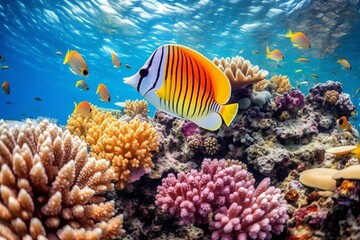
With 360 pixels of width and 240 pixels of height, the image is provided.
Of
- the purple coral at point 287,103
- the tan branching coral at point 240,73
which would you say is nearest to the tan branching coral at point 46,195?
the tan branching coral at point 240,73

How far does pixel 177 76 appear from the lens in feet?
5.53

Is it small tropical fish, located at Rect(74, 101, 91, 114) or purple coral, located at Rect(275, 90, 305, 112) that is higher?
small tropical fish, located at Rect(74, 101, 91, 114)

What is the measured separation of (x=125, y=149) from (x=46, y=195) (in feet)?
5.13

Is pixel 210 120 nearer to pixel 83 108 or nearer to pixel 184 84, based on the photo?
pixel 184 84

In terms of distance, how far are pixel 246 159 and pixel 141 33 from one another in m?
21.5

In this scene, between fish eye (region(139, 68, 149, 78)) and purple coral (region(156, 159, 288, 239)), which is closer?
fish eye (region(139, 68, 149, 78))

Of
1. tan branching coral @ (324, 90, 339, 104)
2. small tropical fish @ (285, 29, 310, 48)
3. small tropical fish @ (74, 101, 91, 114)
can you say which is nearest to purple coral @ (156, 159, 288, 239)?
small tropical fish @ (74, 101, 91, 114)

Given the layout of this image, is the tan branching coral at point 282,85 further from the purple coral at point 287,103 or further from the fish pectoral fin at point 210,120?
the fish pectoral fin at point 210,120

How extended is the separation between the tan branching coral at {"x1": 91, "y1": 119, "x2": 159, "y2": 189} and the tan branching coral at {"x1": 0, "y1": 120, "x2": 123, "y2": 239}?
84cm

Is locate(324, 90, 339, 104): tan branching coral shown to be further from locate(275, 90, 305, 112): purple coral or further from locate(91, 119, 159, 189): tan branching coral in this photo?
locate(91, 119, 159, 189): tan branching coral

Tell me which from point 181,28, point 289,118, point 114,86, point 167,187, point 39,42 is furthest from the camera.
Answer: point 114,86

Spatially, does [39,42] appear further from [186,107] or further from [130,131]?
[186,107]

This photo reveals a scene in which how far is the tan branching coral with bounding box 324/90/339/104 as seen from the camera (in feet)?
18.6

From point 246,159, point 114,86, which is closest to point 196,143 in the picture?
point 246,159
